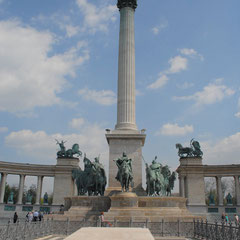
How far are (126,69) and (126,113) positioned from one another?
563 centimetres

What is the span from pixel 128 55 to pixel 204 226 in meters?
23.2

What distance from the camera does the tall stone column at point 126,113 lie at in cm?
3042

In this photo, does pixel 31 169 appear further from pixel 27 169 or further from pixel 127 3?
pixel 127 3

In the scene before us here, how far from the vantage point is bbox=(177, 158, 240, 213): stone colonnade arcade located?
62938mm

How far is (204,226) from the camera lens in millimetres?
18016

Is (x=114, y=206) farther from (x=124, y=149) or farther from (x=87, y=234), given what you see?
(x=87, y=234)

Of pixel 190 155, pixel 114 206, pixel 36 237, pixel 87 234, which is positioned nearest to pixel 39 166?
pixel 190 155

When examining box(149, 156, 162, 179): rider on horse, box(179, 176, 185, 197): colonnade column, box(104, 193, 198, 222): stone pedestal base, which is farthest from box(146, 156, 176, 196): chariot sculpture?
box(179, 176, 185, 197): colonnade column

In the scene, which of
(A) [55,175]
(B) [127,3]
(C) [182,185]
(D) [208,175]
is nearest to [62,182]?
(A) [55,175]

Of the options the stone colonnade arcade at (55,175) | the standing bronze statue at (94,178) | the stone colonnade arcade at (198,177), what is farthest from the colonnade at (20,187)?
the standing bronze statue at (94,178)

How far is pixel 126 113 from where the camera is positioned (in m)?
33.5

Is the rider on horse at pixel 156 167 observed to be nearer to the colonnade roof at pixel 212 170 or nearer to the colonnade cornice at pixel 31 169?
the colonnade roof at pixel 212 170

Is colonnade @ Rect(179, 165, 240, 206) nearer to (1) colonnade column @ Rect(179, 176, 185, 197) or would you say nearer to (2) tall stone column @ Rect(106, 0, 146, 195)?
(1) colonnade column @ Rect(179, 176, 185, 197)

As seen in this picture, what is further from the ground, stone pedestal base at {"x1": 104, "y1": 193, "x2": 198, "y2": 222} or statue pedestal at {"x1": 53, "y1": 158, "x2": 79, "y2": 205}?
statue pedestal at {"x1": 53, "y1": 158, "x2": 79, "y2": 205}
